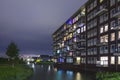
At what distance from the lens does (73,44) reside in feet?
434

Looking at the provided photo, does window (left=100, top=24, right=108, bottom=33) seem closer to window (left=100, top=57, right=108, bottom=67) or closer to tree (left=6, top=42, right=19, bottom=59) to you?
window (left=100, top=57, right=108, bottom=67)

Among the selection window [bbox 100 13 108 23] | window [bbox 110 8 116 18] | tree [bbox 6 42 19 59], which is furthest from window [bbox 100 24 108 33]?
tree [bbox 6 42 19 59]

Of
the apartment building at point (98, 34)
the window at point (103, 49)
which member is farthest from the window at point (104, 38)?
the window at point (103, 49)

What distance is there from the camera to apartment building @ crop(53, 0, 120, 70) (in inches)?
2923

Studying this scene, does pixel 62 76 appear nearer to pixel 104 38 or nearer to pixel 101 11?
pixel 104 38

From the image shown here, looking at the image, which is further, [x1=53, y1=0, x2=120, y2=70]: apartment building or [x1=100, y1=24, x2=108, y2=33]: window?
[x1=100, y1=24, x2=108, y2=33]: window

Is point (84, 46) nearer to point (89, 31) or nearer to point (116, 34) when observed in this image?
point (89, 31)

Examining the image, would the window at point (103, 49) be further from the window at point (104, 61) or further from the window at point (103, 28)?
the window at point (103, 28)

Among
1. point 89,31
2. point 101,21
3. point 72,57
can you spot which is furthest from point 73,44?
point 101,21

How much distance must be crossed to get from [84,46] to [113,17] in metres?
33.1

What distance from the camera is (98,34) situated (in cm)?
8825

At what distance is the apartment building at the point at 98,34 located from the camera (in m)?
74.2

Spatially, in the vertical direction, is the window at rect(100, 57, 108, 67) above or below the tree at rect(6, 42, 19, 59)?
below

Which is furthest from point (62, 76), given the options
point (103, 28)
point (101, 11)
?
point (101, 11)
